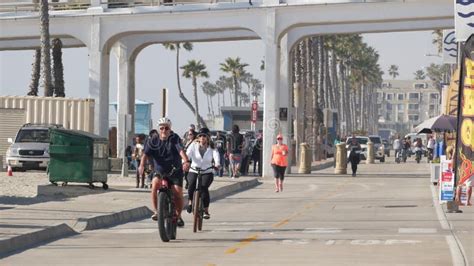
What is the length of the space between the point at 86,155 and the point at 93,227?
12.7m

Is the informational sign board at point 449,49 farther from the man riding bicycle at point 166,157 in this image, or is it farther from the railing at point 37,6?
the man riding bicycle at point 166,157

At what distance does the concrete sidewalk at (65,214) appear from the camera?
20984 mm

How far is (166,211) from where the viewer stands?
69.7 feet

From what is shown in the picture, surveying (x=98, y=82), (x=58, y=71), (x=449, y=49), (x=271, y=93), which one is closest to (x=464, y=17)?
(x=449, y=49)

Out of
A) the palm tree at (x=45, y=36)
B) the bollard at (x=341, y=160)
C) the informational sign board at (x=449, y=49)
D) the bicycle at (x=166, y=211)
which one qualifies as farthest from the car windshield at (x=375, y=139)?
the bicycle at (x=166, y=211)

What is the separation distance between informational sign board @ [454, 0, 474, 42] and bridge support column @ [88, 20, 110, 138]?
3925 cm

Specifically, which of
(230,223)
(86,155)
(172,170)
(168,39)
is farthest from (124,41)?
(172,170)

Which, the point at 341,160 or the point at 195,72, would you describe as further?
the point at 195,72

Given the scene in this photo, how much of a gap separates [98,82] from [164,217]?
38.0m

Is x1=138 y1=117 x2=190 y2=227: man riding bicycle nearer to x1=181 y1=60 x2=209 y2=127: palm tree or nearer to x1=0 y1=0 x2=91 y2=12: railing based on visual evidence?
x1=0 y1=0 x2=91 y2=12: railing

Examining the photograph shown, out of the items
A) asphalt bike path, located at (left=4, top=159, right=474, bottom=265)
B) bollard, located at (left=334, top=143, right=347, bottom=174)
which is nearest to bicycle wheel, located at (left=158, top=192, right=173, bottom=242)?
asphalt bike path, located at (left=4, top=159, right=474, bottom=265)

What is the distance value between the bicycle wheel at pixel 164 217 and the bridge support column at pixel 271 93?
3404 cm

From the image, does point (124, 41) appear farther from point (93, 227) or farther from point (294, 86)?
point (93, 227)

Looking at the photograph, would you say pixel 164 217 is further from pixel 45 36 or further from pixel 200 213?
pixel 45 36
